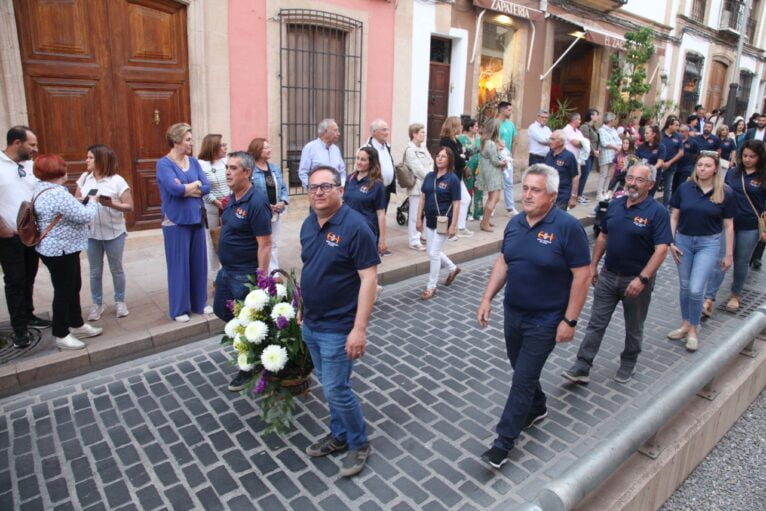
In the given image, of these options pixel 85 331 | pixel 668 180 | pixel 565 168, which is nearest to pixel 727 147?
pixel 668 180

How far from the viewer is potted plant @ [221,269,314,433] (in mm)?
3775

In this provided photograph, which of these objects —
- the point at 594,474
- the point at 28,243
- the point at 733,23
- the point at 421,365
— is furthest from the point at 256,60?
the point at 733,23

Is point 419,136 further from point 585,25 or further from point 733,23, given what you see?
point 733,23

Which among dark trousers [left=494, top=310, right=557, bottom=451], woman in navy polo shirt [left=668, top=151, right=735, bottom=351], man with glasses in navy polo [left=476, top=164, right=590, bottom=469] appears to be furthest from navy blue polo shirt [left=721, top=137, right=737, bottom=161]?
dark trousers [left=494, top=310, right=557, bottom=451]

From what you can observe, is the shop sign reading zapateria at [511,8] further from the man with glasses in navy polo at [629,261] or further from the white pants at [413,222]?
the man with glasses in navy polo at [629,261]

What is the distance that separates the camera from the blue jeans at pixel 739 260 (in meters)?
6.35

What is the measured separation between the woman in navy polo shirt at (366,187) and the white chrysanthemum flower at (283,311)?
8.04ft

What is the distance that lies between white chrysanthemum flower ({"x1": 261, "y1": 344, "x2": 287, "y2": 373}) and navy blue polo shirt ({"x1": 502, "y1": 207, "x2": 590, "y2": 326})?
155cm

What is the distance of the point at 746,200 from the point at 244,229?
17.9 feet

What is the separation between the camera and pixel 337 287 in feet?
11.1

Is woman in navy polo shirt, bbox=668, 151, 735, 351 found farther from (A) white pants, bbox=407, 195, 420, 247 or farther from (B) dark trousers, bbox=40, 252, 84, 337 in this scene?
(B) dark trousers, bbox=40, 252, 84, 337

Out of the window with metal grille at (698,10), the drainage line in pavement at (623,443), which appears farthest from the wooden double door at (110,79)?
the window with metal grille at (698,10)

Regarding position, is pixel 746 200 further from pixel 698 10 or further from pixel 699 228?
pixel 698 10

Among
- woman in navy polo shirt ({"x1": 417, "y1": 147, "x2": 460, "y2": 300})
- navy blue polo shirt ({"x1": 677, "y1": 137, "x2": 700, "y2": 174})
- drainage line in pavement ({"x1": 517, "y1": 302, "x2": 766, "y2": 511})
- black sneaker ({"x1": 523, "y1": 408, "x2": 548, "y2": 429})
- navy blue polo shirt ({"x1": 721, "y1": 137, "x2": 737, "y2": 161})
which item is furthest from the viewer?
navy blue polo shirt ({"x1": 721, "y1": 137, "x2": 737, "y2": 161})
